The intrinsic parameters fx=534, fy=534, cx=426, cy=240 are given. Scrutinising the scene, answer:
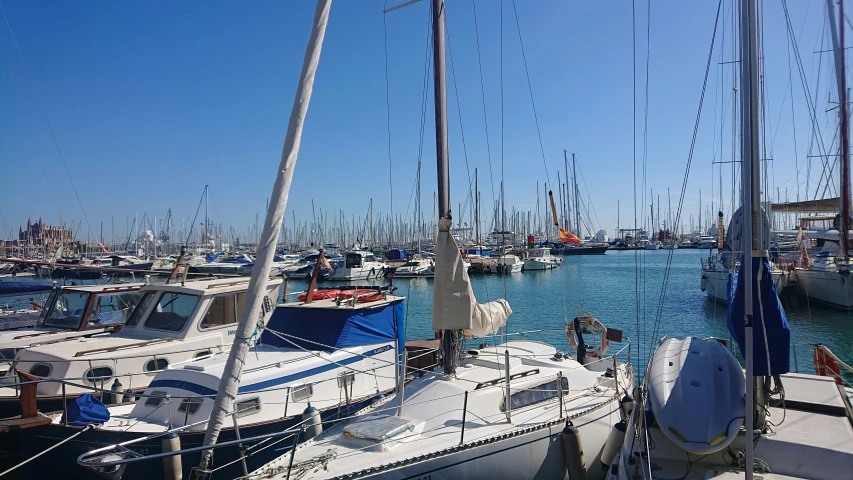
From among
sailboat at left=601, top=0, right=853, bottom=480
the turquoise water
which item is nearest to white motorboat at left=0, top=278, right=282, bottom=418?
the turquoise water

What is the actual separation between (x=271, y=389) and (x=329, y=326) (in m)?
3.02

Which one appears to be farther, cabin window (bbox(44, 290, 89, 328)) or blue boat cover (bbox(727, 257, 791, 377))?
cabin window (bbox(44, 290, 89, 328))

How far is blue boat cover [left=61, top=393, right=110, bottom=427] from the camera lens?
8367mm

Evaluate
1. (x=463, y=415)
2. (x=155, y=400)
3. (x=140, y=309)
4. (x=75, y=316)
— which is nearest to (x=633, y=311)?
(x=140, y=309)

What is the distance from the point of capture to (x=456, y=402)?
8.31m

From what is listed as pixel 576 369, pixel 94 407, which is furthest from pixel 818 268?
pixel 94 407

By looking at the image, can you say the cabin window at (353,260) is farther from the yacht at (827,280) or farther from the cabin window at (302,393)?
the cabin window at (302,393)

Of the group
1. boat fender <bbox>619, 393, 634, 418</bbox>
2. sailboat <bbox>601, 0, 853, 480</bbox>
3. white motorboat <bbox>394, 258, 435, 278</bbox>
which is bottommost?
white motorboat <bbox>394, 258, 435, 278</bbox>

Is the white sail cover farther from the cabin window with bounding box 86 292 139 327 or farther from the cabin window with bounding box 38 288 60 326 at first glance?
the cabin window with bounding box 38 288 60 326

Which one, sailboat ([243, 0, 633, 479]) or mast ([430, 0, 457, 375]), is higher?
mast ([430, 0, 457, 375])

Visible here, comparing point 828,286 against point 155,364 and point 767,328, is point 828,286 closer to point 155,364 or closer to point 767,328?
point 767,328

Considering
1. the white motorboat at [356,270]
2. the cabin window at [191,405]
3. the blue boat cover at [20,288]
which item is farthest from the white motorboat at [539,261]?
the cabin window at [191,405]

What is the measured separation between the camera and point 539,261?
220 feet

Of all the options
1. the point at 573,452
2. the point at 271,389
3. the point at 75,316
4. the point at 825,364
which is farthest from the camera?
the point at 75,316
